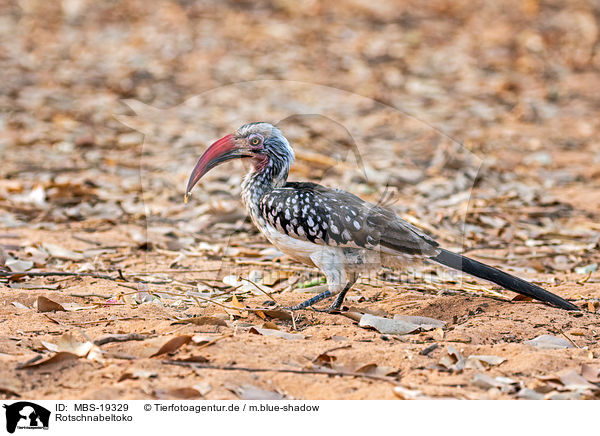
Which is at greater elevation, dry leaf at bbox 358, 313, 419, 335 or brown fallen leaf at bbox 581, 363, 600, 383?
brown fallen leaf at bbox 581, 363, 600, 383

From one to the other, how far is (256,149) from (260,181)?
21cm

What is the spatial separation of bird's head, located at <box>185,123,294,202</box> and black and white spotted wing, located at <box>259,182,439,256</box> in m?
0.39

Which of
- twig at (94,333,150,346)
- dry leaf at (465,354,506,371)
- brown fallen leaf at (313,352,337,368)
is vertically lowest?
twig at (94,333,150,346)

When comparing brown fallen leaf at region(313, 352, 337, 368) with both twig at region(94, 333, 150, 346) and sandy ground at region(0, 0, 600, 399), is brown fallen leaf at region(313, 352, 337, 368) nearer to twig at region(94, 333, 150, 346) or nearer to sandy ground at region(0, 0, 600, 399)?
sandy ground at region(0, 0, 600, 399)

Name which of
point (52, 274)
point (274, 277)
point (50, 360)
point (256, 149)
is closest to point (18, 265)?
point (52, 274)

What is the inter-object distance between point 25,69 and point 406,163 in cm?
667

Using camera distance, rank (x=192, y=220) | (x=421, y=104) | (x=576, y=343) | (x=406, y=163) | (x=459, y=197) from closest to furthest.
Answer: (x=576, y=343)
(x=192, y=220)
(x=459, y=197)
(x=406, y=163)
(x=421, y=104)

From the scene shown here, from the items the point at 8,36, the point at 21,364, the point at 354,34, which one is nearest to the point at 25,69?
the point at 8,36

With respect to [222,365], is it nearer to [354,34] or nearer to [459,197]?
[459,197]

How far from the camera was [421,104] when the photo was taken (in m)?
11.1

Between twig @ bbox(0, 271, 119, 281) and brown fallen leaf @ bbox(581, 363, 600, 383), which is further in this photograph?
twig @ bbox(0, 271, 119, 281)
